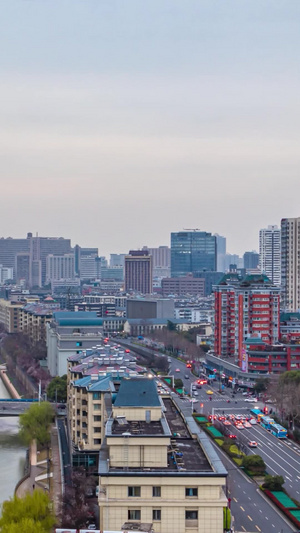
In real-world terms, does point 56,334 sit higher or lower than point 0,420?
higher

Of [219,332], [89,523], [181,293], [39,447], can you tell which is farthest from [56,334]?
[181,293]

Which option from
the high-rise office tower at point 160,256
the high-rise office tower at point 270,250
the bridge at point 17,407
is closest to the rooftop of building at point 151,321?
the high-rise office tower at point 270,250

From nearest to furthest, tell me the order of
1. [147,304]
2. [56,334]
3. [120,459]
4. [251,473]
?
[120,459] < [251,473] < [56,334] < [147,304]

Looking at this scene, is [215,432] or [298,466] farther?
[215,432]

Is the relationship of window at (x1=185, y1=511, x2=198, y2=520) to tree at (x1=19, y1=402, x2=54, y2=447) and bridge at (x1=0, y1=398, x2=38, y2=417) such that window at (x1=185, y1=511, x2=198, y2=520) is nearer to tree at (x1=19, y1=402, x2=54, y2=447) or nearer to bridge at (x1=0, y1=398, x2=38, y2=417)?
tree at (x1=19, y1=402, x2=54, y2=447)

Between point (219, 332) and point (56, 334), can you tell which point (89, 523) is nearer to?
point (56, 334)

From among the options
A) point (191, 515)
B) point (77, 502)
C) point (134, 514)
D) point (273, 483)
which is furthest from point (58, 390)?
point (191, 515)
